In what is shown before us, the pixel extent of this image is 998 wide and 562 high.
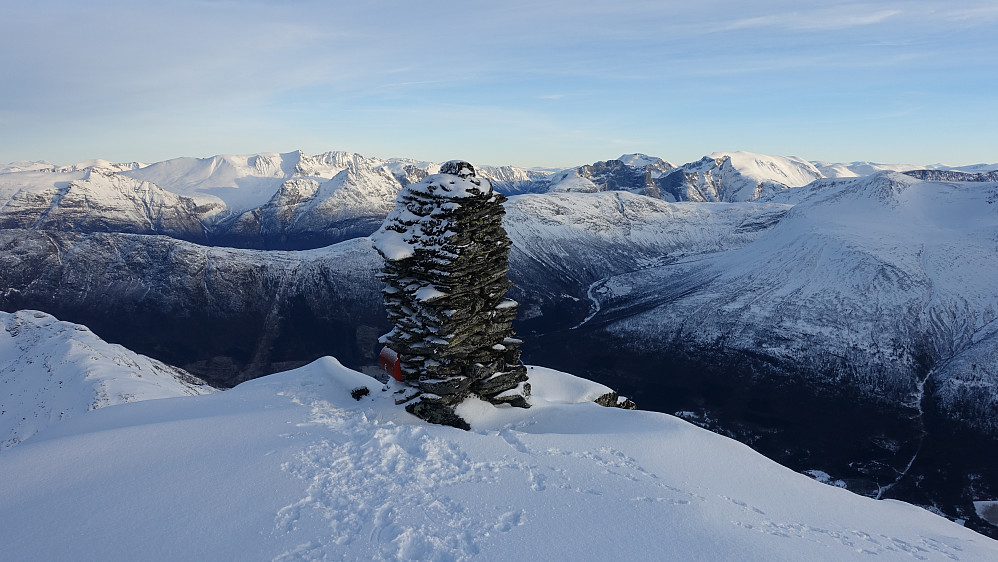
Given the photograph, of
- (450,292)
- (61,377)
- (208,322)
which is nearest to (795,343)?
(450,292)

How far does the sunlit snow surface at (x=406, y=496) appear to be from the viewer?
1521cm

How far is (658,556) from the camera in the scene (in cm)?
1509

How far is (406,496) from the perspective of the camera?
18.3 meters

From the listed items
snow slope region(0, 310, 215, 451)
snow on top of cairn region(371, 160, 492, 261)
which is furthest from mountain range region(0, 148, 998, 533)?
snow on top of cairn region(371, 160, 492, 261)

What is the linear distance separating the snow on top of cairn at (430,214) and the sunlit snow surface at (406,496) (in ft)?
35.7

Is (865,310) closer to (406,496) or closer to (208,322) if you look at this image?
(406,496)

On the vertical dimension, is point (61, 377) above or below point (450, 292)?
below

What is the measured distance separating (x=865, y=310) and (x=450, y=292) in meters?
170

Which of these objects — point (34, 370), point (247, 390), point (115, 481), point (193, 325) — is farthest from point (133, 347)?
point (115, 481)

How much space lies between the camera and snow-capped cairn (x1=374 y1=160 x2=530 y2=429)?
31.6 metres

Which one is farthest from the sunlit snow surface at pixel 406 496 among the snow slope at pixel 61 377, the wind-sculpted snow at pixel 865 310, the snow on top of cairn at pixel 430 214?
the wind-sculpted snow at pixel 865 310

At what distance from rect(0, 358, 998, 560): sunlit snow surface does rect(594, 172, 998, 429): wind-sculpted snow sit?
126816 millimetres

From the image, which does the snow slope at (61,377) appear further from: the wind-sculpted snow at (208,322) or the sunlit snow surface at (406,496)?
the wind-sculpted snow at (208,322)

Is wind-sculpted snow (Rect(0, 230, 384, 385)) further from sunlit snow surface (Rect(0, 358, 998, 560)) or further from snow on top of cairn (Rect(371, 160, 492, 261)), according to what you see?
sunlit snow surface (Rect(0, 358, 998, 560))
